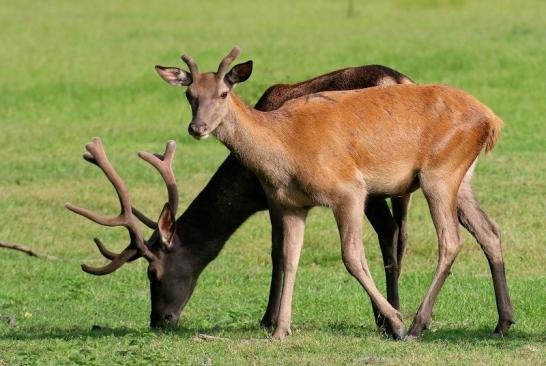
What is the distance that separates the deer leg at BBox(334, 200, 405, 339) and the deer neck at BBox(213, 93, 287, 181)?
513mm

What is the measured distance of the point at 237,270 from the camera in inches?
496

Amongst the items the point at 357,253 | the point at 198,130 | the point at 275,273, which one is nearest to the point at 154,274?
Result: the point at 275,273

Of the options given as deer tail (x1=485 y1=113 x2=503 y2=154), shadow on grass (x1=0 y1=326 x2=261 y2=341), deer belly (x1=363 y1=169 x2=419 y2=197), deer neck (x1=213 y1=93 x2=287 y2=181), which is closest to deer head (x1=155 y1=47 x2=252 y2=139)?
deer neck (x1=213 y1=93 x2=287 y2=181)

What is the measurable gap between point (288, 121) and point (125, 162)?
8.62m

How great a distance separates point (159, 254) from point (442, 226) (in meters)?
2.16

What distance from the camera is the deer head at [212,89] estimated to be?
8664mm

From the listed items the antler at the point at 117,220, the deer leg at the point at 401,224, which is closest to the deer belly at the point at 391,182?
the deer leg at the point at 401,224

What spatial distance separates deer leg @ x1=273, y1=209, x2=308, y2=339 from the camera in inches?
362

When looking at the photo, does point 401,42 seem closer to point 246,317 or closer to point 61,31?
point 61,31

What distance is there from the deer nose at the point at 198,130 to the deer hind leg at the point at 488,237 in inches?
84.3

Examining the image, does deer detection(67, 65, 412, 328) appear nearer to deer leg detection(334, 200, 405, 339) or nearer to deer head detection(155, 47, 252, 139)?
deer leg detection(334, 200, 405, 339)

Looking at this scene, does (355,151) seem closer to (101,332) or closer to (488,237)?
(488,237)

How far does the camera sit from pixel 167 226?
32.6ft

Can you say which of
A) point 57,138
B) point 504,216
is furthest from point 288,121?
point 57,138
